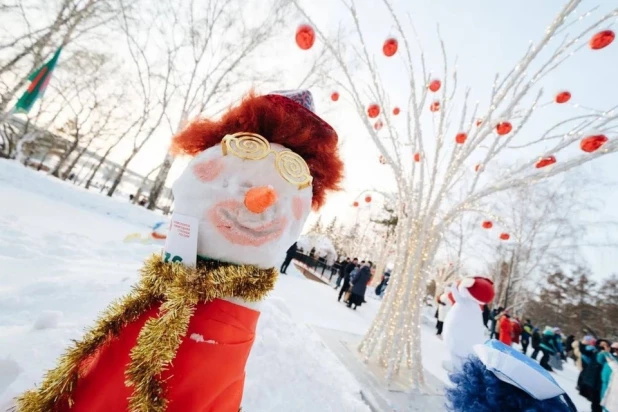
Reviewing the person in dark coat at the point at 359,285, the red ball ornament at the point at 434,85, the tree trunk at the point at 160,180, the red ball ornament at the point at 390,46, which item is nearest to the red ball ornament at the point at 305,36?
the red ball ornament at the point at 390,46

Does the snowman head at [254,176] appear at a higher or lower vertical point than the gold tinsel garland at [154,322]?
higher

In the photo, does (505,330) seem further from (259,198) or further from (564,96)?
(259,198)

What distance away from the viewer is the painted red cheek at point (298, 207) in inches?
48.4

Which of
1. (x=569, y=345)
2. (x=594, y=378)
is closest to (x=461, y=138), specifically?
(x=594, y=378)

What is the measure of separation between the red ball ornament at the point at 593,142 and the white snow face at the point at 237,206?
2.61m

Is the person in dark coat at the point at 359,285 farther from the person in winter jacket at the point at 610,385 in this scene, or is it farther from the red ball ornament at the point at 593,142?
the red ball ornament at the point at 593,142

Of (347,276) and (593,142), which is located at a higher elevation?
(593,142)

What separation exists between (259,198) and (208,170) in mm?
280

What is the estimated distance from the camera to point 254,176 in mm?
1176

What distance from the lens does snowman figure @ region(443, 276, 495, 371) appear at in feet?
11.1

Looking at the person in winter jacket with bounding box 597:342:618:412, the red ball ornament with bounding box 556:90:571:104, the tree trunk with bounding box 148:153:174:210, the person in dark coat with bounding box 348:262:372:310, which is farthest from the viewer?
the tree trunk with bounding box 148:153:174:210

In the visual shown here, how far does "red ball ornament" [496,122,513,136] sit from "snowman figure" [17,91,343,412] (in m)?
2.34

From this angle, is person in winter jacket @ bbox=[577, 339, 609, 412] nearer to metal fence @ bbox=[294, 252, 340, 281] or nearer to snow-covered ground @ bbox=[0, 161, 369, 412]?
snow-covered ground @ bbox=[0, 161, 369, 412]

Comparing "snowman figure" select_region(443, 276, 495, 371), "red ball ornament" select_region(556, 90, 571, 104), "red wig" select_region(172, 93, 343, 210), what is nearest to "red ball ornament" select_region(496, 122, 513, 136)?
"red ball ornament" select_region(556, 90, 571, 104)
